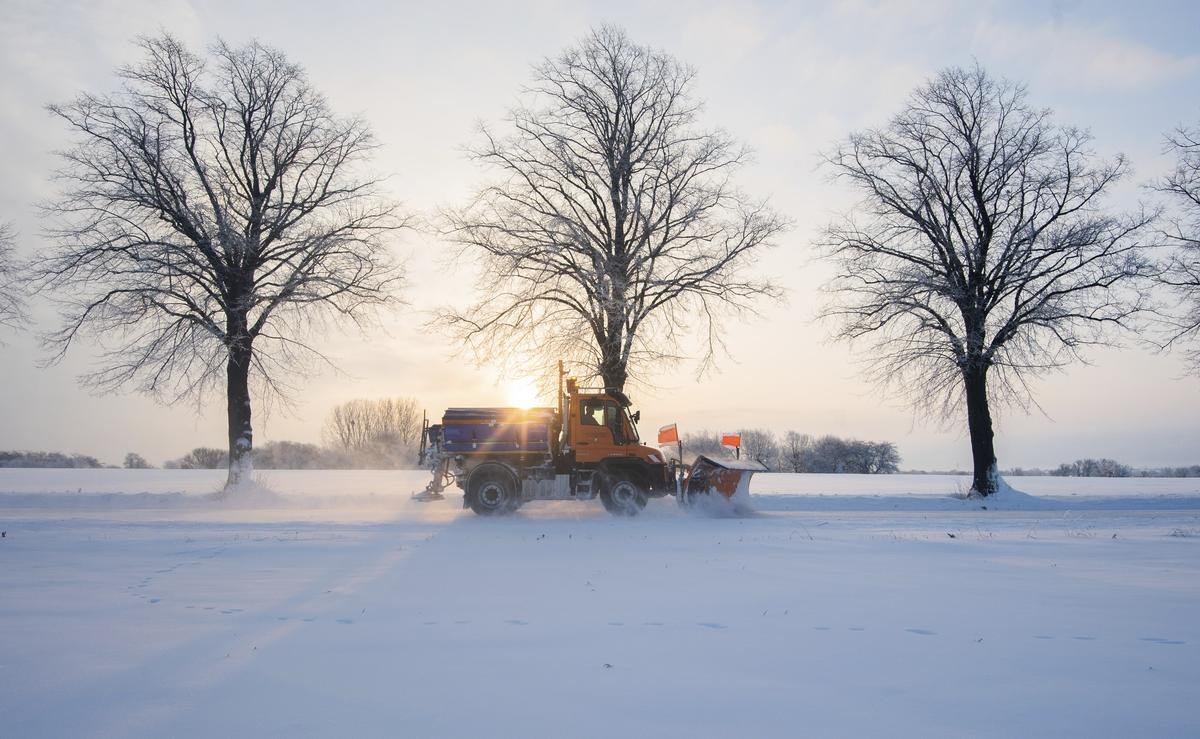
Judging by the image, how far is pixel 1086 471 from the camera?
58875 millimetres

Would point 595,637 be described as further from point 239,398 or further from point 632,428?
point 239,398

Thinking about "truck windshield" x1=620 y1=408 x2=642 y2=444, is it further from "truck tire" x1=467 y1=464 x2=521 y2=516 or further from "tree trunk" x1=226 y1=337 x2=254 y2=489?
"tree trunk" x1=226 y1=337 x2=254 y2=489

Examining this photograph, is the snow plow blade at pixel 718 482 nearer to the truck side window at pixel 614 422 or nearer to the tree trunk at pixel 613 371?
the truck side window at pixel 614 422

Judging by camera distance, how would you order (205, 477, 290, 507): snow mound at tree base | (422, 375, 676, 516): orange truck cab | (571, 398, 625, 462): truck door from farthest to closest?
(205, 477, 290, 507): snow mound at tree base → (571, 398, 625, 462): truck door → (422, 375, 676, 516): orange truck cab

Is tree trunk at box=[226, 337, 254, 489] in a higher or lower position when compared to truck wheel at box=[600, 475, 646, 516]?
higher

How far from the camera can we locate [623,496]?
16.0 m

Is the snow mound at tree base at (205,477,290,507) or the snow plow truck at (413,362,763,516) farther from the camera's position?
the snow mound at tree base at (205,477,290,507)

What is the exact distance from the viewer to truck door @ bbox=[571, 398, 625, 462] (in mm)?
16156

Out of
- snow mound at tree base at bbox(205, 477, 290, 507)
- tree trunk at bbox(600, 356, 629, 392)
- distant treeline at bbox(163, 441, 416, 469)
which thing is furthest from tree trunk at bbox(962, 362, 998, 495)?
distant treeline at bbox(163, 441, 416, 469)

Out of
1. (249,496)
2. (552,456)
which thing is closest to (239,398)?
(249,496)

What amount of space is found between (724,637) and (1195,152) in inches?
986

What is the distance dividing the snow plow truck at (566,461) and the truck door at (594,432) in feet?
0.07

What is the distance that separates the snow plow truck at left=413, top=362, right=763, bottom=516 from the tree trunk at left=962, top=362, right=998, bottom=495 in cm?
949

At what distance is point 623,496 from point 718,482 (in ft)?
7.26
